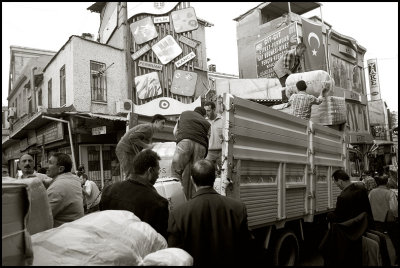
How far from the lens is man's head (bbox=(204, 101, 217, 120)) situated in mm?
4422

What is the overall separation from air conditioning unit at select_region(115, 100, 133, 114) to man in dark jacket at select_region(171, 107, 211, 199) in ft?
33.3

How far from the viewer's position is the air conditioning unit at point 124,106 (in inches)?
547

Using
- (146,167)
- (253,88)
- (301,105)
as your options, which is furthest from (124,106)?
(146,167)

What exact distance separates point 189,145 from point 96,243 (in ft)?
7.13

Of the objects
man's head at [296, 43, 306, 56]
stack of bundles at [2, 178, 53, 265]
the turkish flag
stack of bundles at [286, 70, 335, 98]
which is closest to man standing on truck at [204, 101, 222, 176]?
stack of bundles at [2, 178, 53, 265]

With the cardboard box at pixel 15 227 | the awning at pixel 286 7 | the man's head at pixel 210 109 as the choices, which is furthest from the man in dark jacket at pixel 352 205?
the awning at pixel 286 7

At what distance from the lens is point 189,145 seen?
3986 mm

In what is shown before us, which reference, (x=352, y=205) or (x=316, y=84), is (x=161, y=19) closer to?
(x=316, y=84)

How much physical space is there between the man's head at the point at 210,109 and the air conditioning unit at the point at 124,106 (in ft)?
32.2

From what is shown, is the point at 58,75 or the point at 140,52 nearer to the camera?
the point at 58,75

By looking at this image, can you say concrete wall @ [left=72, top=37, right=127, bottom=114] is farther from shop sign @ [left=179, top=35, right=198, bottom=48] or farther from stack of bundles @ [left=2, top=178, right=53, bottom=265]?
stack of bundles @ [left=2, top=178, right=53, bottom=265]

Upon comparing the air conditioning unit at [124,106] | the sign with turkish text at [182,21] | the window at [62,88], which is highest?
the sign with turkish text at [182,21]

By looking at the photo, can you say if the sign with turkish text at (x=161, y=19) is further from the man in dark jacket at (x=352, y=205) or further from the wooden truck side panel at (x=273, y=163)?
the man in dark jacket at (x=352, y=205)

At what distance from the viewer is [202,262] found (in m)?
2.55
